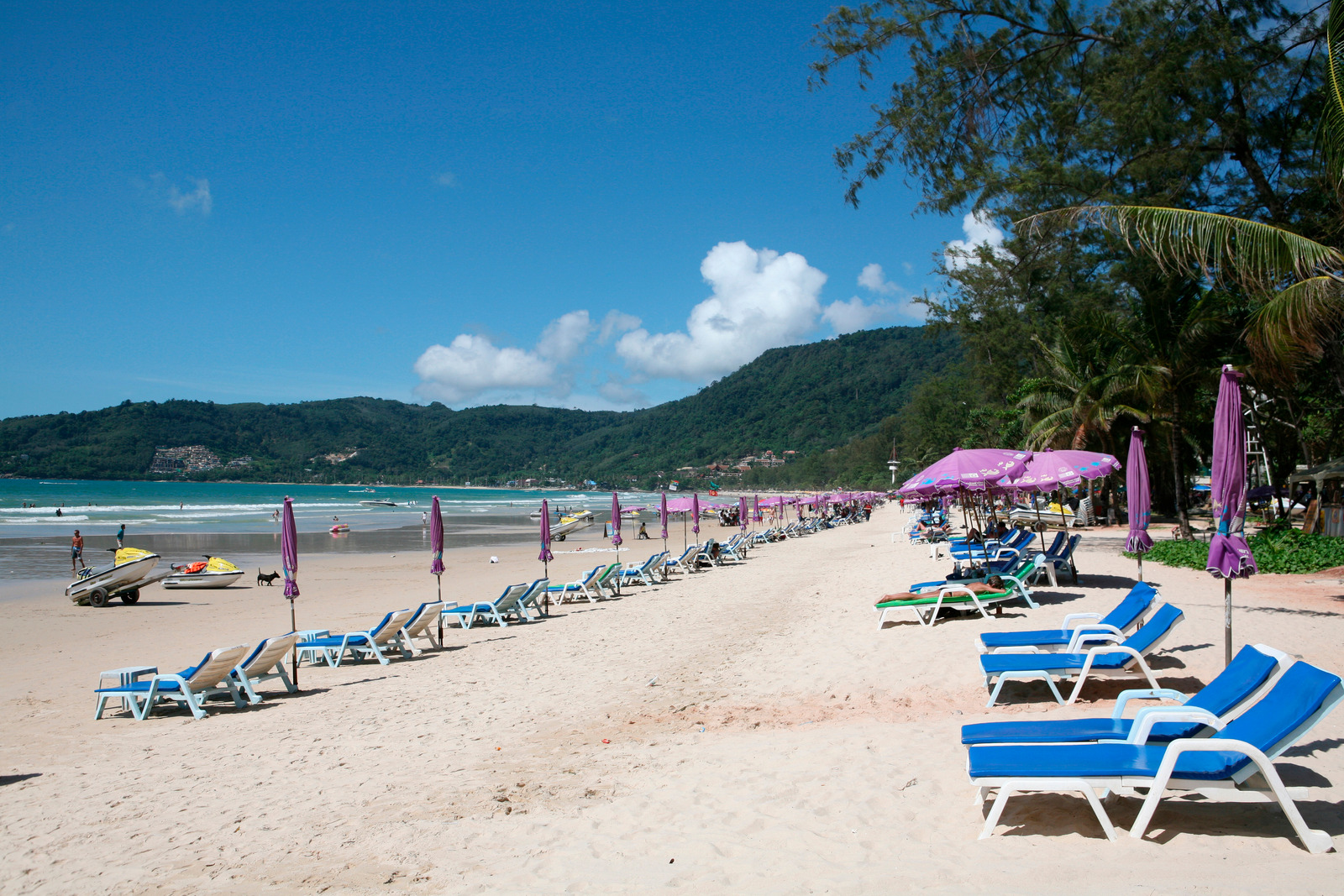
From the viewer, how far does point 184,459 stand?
410 feet

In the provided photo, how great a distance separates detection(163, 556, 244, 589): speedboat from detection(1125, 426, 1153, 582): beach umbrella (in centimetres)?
1741

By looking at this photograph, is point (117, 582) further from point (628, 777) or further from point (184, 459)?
point (184, 459)

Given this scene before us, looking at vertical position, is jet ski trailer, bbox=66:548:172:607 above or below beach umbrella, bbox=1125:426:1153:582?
below

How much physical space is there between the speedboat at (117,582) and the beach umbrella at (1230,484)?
669 inches

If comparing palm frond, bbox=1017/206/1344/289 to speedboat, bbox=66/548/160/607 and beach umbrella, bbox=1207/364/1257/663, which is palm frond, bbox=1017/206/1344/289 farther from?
speedboat, bbox=66/548/160/607

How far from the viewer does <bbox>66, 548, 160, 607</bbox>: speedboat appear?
47.1 feet

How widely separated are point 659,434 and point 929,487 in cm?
16814

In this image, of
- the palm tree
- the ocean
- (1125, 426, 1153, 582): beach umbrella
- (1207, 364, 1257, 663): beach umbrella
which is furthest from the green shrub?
the ocean

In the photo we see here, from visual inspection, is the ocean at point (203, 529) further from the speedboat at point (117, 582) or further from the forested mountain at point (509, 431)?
the forested mountain at point (509, 431)

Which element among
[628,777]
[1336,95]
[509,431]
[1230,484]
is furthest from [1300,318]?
[509,431]

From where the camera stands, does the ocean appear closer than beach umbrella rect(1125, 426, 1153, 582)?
No

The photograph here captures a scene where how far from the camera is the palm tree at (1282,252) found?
7.48 meters

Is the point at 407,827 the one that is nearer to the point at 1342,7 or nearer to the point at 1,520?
the point at 1342,7

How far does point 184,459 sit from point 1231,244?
14481 centimetres
